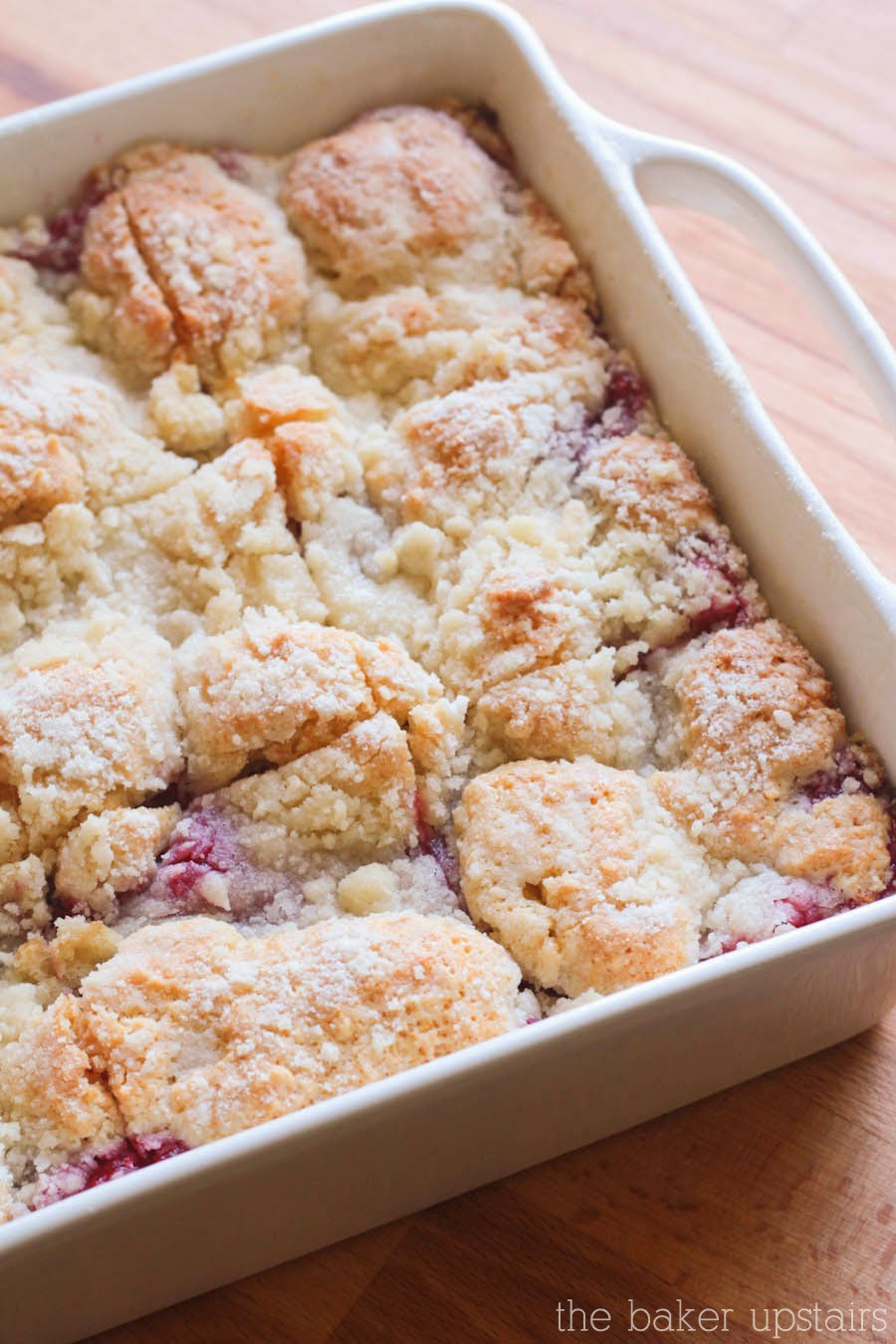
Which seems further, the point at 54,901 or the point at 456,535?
the point at 456,535

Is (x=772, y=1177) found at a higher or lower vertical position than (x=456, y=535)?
lower

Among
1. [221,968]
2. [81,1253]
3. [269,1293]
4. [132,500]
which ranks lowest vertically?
[269,1293]

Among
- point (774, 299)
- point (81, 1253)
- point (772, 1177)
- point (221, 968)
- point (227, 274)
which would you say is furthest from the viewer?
point (774, 299)

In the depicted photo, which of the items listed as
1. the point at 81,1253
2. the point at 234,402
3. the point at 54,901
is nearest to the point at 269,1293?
the point at 81,1253

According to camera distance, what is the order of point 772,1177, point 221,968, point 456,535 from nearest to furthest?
point 221,968, point 772,1177, point 456,535

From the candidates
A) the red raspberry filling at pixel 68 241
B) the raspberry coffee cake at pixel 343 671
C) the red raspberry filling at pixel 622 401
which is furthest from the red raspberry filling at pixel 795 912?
the red raspberry filling at pixel 68 241

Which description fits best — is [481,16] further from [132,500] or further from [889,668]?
[889,668]

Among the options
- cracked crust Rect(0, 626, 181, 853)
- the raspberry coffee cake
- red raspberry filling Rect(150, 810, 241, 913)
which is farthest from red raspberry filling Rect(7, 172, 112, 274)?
red raspberry filling Rect(150, 810, 241, 913)
